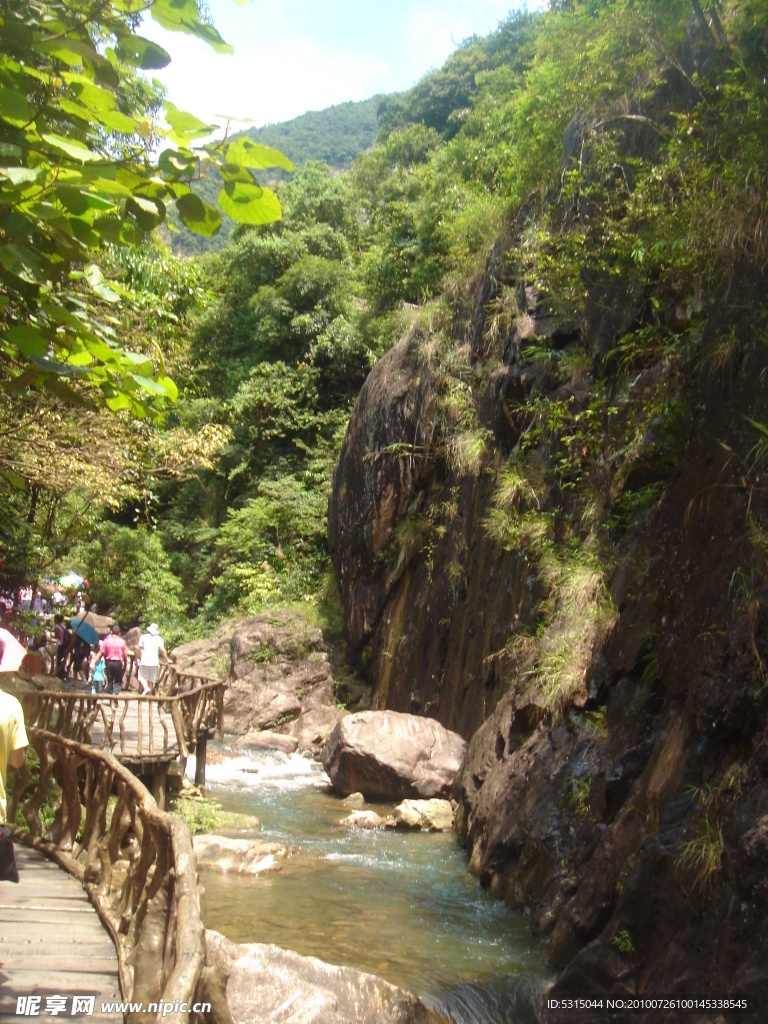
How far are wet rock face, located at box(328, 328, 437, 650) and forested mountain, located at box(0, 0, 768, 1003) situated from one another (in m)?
0.08

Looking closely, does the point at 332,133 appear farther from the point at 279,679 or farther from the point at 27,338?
the point at 27,338

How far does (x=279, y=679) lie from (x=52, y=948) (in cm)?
1397

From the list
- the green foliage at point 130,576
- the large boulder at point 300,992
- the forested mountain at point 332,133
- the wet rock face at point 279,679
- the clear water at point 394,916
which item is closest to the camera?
the large boulder at point 300,992

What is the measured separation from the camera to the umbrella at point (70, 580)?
24.7 meters

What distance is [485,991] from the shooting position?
5840mm

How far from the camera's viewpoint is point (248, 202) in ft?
10.1

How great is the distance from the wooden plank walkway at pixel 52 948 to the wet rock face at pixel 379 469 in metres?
11.1

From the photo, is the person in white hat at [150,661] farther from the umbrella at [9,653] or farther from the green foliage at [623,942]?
the green foliage at [623,942]

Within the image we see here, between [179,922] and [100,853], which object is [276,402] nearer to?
[100,853]

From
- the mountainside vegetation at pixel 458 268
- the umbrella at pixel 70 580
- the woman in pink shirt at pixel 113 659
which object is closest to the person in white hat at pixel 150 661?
the woman in pink shirt at pixel 113 659

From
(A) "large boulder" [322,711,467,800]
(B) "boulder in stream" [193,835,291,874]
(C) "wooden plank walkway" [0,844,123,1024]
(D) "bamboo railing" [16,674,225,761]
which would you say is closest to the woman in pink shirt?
(D) "bamboo railing" [16,674,225,761]

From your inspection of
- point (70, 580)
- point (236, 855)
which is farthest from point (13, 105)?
point (70, 580)

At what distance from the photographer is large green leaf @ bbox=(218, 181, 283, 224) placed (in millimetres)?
3012

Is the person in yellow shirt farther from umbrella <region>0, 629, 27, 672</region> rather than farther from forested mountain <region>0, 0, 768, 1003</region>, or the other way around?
forested mountain <region>0, 0, 768, 1003</region>
